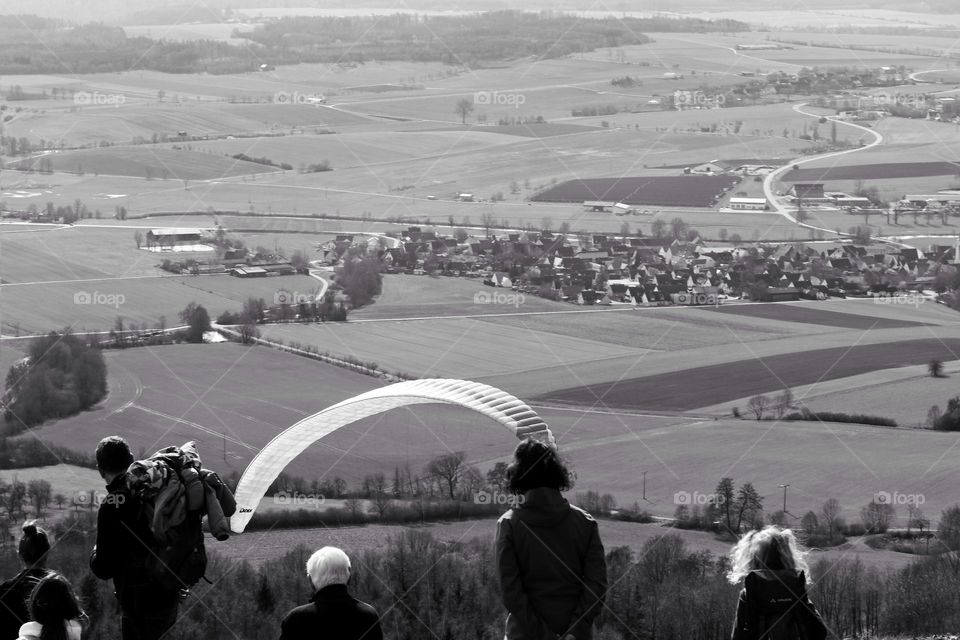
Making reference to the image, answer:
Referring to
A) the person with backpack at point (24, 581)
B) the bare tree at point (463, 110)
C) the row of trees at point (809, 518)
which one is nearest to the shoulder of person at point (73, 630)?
the person with backpack at point (24, 581)

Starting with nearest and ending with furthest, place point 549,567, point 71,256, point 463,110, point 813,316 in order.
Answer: point 549,567 < point 813,316 < point 71,256 < point 463,110

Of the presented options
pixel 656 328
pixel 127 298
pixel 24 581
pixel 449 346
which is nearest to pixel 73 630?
pixel 24 581

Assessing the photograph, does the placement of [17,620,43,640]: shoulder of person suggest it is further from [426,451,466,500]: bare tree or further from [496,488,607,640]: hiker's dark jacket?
[426,451,466,500]: bare tree

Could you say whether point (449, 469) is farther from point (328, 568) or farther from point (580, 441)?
point (328, 568)

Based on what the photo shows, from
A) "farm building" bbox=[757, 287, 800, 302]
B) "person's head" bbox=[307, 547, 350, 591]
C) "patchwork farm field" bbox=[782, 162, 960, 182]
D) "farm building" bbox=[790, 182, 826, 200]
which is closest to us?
"person's head" bbox=[307, 547, 350, 591]

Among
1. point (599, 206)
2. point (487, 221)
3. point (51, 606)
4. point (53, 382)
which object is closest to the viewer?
point (51, 606)

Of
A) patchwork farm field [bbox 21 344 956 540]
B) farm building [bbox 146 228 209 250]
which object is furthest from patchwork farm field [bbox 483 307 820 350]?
farm building [bbox 146 228 209 250]
